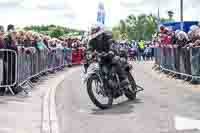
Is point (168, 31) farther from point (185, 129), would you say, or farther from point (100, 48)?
point (185, 129)

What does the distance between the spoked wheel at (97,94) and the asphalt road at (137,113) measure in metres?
0.17

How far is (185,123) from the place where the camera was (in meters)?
9.52

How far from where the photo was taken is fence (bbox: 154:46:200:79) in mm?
17030

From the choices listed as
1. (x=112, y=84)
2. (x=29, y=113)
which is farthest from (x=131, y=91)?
(x=29, y=113)

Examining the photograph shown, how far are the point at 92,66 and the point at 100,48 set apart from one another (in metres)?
0.51

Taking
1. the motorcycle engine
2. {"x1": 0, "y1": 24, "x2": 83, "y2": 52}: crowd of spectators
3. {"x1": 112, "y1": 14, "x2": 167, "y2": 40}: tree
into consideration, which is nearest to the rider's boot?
the motorcycle engine

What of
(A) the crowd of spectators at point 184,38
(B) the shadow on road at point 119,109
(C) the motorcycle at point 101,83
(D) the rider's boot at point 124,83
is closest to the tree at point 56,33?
(A) the crowd of spectators at point 184,38

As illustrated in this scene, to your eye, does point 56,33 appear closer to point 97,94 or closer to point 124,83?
point 124,83

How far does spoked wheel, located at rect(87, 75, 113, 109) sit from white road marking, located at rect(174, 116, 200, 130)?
6.96 feet

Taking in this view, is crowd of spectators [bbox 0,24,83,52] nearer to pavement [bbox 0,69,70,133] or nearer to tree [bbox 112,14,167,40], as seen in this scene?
pavement [bbox 0,69,70,133]

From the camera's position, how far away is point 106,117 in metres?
10.6

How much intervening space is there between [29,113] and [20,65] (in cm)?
456

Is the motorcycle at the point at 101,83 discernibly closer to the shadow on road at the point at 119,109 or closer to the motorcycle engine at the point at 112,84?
the motorcycle engine at the point at 112,84

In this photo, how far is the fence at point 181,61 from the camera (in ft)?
55.9
